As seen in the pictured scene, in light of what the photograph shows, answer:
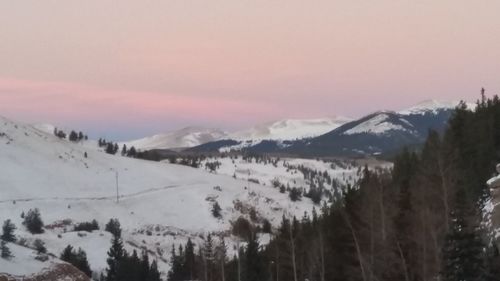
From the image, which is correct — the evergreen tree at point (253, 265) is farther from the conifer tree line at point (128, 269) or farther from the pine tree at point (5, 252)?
the conifer tree line at point (128, 269)

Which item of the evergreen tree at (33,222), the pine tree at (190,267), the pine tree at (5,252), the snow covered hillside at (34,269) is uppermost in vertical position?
the pine tree at (5,252)

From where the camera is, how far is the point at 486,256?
29.2 metres

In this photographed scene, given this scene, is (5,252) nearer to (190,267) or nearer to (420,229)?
(190,267)

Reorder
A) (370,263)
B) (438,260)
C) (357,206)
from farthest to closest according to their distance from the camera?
(357,206) → (370,263) → (438,260)

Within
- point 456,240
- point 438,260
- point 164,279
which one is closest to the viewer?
point 456,240

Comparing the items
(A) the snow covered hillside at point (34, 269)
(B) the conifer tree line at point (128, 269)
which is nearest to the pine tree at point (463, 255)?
(A) the snow covered hillside at point (34, 269)

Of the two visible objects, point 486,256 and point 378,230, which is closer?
point 486,256

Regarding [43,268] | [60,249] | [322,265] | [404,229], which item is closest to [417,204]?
[404,229]

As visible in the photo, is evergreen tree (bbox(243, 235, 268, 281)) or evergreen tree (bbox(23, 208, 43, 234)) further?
evergreen tree (bbox(23, 208, 43, 234))

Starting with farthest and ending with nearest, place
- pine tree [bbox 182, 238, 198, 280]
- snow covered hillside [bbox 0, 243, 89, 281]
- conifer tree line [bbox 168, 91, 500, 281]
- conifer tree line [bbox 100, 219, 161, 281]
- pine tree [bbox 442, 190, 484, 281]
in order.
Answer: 1. pine tree [bbox 182, 238, 198, 280]
2. conifer tree line [bbox 100, 219, 161, 281]
3. snow covered hillside [bbox 0, 243, 89, 281]
4. conifer tree line [bbox 168, 91, 500, 281]
5. pine tree [bbox 442, 190, 484, 281]

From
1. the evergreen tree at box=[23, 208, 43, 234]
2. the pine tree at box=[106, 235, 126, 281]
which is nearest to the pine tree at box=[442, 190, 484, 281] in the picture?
the pine tree at box=[106, 235, 126, 281]

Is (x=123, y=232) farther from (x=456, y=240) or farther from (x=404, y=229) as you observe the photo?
(x=456, y=240)

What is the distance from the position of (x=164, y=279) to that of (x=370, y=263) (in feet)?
331

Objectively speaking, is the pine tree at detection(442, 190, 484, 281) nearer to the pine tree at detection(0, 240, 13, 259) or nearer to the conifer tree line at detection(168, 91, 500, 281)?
the conifer tree line at detection(168, 91, 500, 281)
